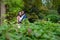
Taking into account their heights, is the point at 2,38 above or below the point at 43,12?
below

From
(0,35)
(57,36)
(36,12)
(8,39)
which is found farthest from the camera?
(36,12)

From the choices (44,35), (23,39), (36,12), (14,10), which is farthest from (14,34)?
(36,12)

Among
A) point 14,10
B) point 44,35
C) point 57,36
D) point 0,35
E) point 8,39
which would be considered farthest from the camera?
point 14,10

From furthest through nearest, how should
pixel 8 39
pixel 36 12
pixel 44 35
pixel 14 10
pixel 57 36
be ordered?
pixel 36 12 → pixel 14 10 → pixel 57 36 → pixel 44 35 → pixel 8 39

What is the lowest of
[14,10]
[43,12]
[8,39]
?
[8,39]

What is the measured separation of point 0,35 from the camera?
374 centimetres

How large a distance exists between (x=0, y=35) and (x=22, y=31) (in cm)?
52

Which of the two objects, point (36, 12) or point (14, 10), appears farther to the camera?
point (36, 12)

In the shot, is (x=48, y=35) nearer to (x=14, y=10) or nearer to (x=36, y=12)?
(x=14, y=10)

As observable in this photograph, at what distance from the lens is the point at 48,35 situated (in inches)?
166

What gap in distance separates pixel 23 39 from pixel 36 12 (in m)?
14.2

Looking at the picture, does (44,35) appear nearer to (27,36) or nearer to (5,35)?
(27,36)

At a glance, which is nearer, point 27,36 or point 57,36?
point 27,36

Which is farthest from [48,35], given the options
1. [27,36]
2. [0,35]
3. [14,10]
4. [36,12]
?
[36,12]
